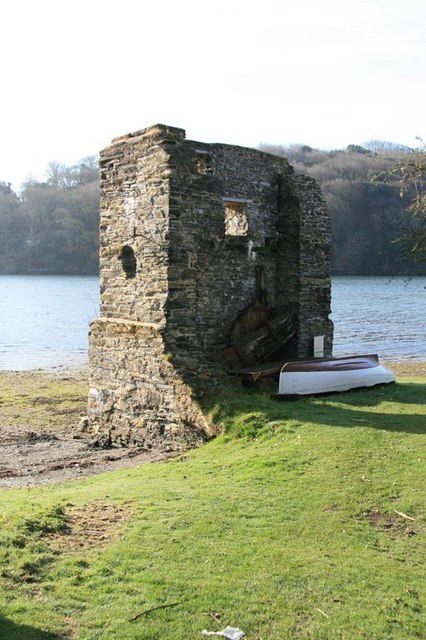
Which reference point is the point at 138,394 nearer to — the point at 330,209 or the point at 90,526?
the point at 90,526

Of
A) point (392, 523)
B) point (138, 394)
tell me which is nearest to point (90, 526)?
point (392, 523)

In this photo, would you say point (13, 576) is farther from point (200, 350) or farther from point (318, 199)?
point (318, 199)

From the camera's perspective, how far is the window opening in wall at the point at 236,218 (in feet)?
50.3

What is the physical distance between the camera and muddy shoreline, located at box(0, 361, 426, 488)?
40.4 ft

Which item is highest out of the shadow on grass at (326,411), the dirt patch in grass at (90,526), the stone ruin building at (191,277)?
the stone ruin building at (191,277)

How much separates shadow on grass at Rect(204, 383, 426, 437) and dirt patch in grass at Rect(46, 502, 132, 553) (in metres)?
3.71

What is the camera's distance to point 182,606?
595 centimetres

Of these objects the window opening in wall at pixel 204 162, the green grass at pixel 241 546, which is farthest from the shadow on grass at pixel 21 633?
the window opening in wall at pixel 204 162

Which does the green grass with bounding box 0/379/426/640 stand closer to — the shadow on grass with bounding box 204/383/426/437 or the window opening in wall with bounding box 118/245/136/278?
the shadow on grass with bounding box 204/383/426/437

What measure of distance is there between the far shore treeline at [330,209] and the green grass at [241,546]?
2762 inches

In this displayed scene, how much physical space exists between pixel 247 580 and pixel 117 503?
270 centimetres

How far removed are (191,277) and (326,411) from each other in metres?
3.90

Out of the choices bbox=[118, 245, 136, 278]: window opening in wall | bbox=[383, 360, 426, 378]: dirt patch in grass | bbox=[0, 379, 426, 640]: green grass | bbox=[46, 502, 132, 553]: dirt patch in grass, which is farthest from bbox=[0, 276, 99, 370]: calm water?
bbox=[46, 502, 132, 553]: dirt patch in grass

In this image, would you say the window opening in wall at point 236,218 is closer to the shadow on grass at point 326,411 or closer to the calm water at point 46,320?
the shadow on grass at point 326,411
